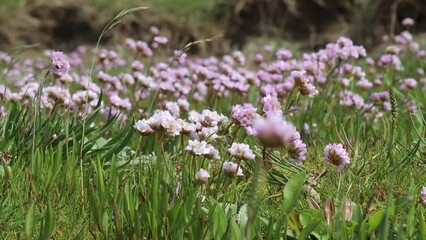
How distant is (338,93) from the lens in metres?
4.35

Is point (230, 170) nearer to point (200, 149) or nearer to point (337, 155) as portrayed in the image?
point (200, 149)

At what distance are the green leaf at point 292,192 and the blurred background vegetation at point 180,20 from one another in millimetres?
7611

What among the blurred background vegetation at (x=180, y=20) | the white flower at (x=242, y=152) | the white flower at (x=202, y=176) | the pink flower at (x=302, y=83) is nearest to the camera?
the white flower at (x=202, y=176)

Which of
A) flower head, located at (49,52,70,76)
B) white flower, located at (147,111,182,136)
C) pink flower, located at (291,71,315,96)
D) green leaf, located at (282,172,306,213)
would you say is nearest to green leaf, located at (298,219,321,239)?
green leaf, located at (282,172,306,213)

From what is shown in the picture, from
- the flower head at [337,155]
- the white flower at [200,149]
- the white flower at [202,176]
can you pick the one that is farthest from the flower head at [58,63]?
the flower head at [337,155]

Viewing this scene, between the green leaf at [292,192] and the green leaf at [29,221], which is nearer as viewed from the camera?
the green leaf at [29,221]

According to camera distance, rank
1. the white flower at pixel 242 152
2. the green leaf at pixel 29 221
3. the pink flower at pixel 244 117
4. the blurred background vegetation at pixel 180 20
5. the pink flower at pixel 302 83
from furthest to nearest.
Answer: the blurred background vegetation at pixel 180 20, the pink flower at pixel 302 83, the pink flower at pixel 244 117, the white flower at pixel 242 152, the green leaf at pixel 29 221

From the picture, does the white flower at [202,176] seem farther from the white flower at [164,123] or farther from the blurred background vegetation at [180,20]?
the blurred background vegetation at [180,20]

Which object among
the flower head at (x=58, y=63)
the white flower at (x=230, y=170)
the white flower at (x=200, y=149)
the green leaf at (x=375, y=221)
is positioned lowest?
the green leaf at (x=375, y=221)

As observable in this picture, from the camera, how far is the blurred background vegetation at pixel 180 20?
10.0 metres

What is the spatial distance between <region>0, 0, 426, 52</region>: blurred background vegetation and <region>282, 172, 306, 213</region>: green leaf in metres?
7.61

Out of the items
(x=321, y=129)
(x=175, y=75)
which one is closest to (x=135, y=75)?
(x=175, y=75)

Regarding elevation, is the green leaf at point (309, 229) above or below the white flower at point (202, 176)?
below

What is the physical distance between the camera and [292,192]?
7.18 ft
